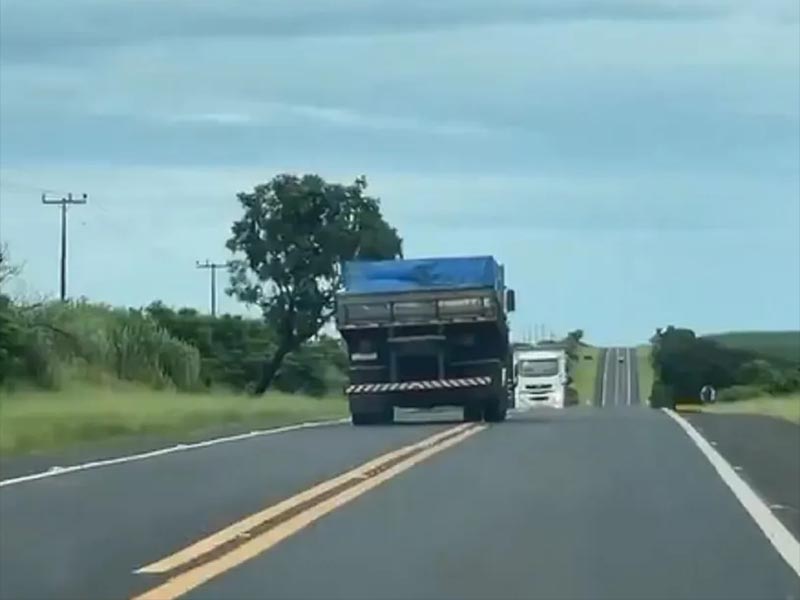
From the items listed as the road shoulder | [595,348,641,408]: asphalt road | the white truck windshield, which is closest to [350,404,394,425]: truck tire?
the road shoulder

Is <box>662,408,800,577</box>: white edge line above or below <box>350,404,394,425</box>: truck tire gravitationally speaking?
below

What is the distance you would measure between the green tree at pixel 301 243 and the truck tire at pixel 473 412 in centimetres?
3862

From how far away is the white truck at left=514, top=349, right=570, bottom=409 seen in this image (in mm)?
84125

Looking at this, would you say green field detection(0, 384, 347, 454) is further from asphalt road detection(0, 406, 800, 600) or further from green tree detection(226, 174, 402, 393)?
green tree detection(226, 174, 402, 393)

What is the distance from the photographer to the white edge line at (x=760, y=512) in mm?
16250

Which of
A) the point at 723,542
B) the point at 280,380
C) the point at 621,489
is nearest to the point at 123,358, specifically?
the point at 280,380

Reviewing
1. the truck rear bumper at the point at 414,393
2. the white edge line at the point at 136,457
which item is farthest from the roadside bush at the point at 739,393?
the white edge line at the point at 136,457

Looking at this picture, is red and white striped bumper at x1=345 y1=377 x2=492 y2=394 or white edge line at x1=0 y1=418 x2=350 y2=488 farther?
red and white striped bumper at x1=345 y1=377 x2=492 y2=394

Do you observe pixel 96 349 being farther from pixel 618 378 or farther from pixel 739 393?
pixel 618 378

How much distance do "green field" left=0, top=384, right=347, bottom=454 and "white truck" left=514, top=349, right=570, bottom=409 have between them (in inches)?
775

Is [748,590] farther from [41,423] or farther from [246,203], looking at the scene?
[246,203]

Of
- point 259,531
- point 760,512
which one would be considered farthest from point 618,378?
point 259,531

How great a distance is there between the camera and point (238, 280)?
284ft

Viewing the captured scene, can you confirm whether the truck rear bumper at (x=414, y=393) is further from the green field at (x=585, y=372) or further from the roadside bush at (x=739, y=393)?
the green field at (x=585, y=372)
